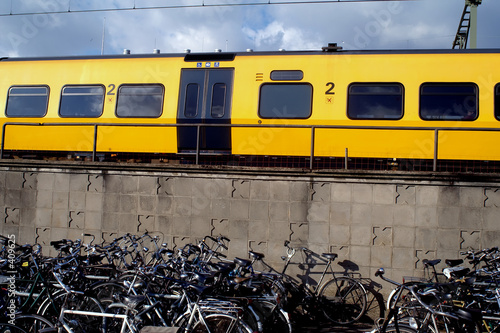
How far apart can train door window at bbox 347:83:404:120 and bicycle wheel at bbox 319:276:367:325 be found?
13.3 feet

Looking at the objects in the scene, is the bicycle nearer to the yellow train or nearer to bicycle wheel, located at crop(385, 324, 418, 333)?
bicycle wheel, located at crop(385, 324, 418, 333)

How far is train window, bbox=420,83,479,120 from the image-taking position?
29.6 ft

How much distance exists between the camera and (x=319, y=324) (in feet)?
22.3

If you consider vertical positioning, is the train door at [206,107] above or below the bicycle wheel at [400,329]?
above

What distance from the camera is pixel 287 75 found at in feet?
32.2

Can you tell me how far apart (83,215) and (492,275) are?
723 centimetres

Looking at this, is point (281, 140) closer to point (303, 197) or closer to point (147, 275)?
point (303, 197)

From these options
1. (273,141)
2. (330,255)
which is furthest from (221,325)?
(273,141)

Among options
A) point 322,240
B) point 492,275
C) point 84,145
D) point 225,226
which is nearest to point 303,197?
point 322,240

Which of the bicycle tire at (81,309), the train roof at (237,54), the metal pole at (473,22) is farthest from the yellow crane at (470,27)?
the bicycle tire at (81,309)

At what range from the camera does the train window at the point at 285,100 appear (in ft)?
31.7

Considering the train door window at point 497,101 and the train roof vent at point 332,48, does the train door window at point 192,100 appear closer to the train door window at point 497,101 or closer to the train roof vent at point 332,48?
the train roof vent at point 332,48

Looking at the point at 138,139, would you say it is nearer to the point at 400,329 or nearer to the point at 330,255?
the point at 330,255

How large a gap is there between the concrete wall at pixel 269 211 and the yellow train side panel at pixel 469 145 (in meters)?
2.07
